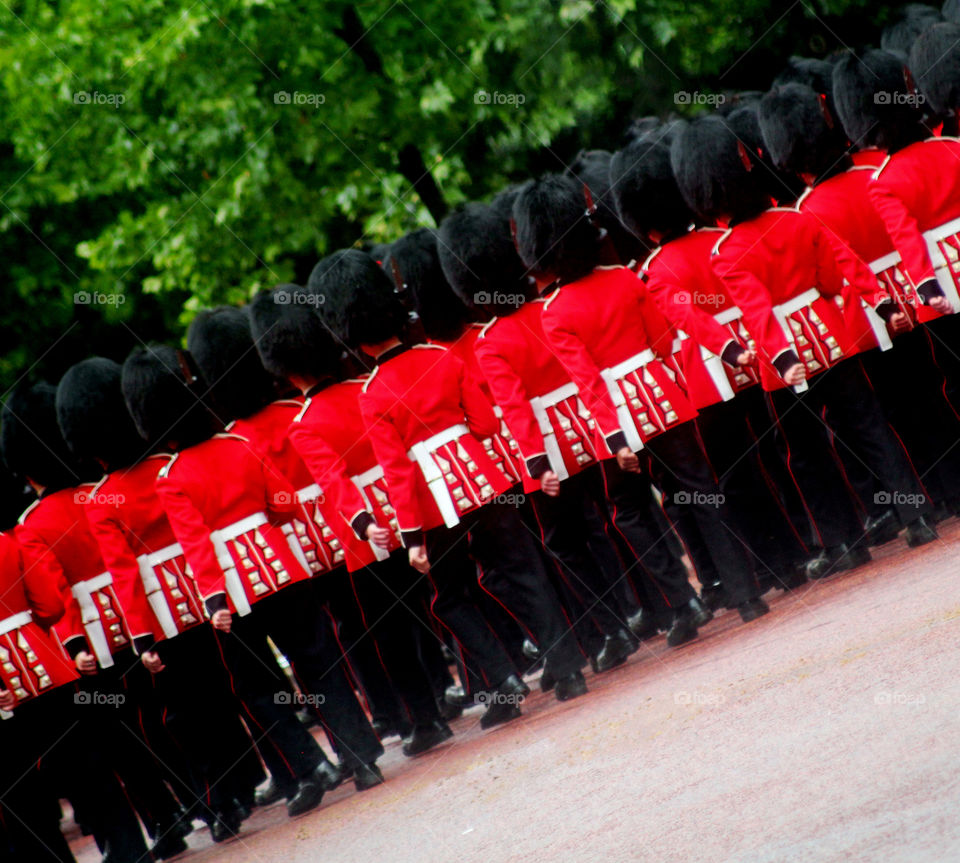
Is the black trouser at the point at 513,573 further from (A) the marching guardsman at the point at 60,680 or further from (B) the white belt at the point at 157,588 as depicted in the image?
(A) the marching guardsman at the point at 60,680

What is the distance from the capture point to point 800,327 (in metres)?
5.69

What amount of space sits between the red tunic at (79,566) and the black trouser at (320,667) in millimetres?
715

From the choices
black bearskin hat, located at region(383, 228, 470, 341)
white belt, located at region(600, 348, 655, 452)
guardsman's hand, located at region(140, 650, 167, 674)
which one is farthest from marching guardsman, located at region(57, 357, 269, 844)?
white belt, located at region(600, 348, 655, 452)

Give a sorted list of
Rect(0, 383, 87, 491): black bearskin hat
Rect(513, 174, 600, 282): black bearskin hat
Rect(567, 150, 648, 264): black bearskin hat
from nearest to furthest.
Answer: Rect(513, 174, 600, 282): black bearskin hat, Rect(0, 383, 87, 491): black bearskin hat, Rect(567, 150, 648, 264): black bearskin hat

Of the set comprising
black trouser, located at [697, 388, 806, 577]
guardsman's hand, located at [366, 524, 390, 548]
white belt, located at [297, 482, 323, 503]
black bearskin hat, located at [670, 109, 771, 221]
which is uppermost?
black bearskin hat, located at [670, 109, 771, 221]

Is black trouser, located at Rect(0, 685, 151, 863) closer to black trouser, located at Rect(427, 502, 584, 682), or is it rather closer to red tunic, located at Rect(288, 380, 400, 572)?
red tunic, located at Rect(288, 380, 400, 572)

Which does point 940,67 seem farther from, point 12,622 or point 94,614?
point 12,622

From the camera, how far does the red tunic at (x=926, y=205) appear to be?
5574 millimetres

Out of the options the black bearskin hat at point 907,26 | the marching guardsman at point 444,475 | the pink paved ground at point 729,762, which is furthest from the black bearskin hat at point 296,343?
the black bearskin hat at point 907,26

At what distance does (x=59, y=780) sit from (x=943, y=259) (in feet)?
14.7

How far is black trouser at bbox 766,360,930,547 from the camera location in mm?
5840

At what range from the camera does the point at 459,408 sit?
5.80 m

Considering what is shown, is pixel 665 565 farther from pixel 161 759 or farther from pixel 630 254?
pixel 161 759

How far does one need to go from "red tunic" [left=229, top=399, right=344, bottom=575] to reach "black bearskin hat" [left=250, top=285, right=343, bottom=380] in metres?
0.20
